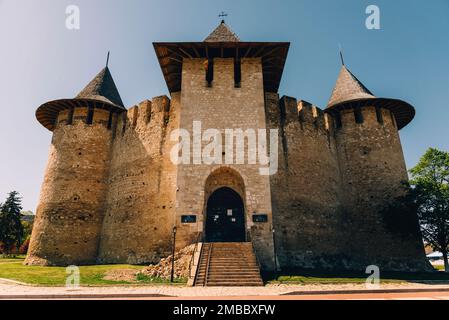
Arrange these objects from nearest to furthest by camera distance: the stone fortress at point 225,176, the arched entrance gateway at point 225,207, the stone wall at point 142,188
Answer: the arched entrance gateway at point 225,207 → the stone fortress at point 225,176 → the stone wall at point 142,188

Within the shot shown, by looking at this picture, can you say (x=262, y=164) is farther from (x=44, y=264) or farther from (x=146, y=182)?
(x=44, y=264)

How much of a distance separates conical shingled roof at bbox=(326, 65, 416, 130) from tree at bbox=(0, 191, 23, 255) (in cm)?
2751

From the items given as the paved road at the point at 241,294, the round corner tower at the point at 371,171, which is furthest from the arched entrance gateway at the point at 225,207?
the round corner tower at the point at 371,171

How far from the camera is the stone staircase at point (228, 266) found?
9.91m

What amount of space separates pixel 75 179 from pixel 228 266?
11.7 m

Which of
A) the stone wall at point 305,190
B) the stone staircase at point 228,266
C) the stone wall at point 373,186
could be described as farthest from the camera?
the stone wall at point 373,186

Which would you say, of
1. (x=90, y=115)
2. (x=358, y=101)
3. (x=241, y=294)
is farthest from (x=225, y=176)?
(x=90, y=115)

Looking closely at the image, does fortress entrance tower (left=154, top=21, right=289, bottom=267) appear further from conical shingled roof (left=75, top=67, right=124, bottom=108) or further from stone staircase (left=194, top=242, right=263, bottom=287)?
conical shingled roof (left=75, top=67, right=124, bottom=108)

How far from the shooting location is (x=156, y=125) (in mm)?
17656

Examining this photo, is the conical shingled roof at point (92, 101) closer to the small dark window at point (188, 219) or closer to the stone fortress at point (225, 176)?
the stone fortress at point (225, 176)

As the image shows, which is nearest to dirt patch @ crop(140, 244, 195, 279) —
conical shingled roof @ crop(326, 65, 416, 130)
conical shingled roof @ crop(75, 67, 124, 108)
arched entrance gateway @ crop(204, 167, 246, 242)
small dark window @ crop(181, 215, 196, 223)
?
small dark window @ crop(181, 215, 196, 223)

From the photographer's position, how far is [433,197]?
604 inches

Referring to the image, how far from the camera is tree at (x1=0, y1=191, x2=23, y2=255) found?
2517cm

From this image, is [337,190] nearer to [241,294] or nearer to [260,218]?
[260,218]
